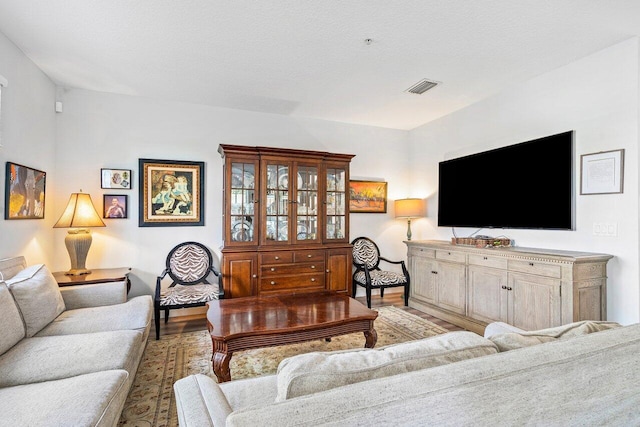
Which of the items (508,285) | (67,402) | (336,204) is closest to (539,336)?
(67,402)

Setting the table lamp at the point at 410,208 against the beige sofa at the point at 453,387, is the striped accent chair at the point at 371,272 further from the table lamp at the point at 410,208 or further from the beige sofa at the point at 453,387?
the beige sofa at the point at 453,387

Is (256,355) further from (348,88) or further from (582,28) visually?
(582,28)

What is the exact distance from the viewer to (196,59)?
2.86 m

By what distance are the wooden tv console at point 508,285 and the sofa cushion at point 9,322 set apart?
3.63 meters

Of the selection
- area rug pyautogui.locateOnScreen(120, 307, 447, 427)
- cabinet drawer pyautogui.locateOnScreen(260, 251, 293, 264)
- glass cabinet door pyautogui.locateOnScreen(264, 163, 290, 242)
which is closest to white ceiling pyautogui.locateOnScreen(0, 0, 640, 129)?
glass cabinet door pyautogui.locateOnScreen(264, 163, 290, 242)

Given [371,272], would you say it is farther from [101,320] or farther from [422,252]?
[101,320]

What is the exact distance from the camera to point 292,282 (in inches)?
151

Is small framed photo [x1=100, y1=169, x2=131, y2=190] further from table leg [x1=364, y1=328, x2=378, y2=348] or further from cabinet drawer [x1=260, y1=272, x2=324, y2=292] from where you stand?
table leg [x1=364, y1=328, x2=378, y2=348]

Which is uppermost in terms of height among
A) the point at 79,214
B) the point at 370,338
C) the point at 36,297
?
the point at 79,214

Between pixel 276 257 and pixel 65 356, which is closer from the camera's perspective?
pixel 65 356

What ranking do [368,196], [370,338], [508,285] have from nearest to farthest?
[370,338] → [508,285] → [368,196]

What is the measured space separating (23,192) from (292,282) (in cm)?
264

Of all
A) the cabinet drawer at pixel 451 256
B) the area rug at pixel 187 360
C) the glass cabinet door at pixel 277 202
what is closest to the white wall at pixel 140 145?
the glass cabinet door at pixel 277 202

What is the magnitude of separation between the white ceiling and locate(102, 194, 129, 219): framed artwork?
1.19m
